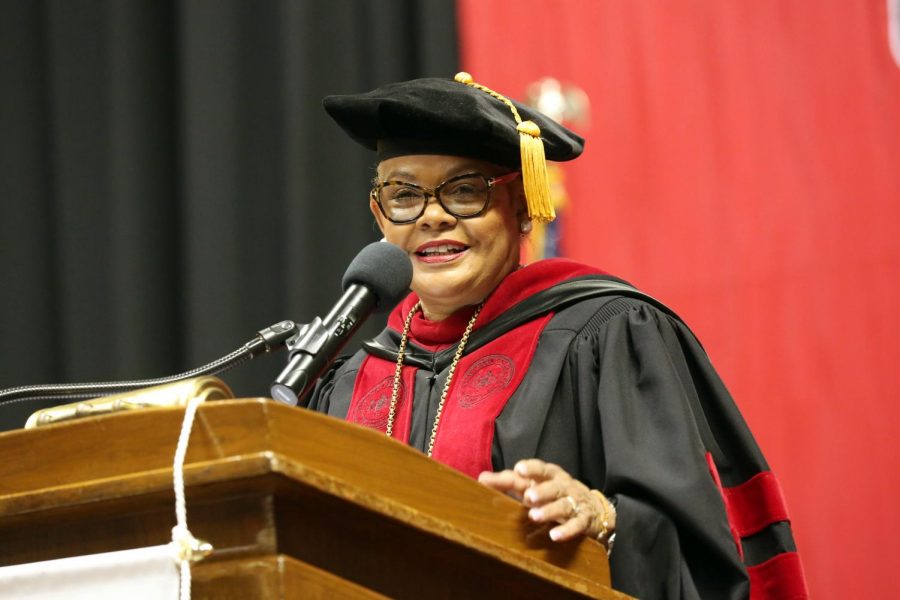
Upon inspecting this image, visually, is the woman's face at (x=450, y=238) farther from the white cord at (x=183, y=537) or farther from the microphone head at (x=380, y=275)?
the white cord at (x=183, y=537)

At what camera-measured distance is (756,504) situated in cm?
195

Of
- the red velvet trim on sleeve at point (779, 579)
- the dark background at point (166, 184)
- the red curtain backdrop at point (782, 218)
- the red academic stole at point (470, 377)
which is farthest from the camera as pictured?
the dark background at point (166, 184)

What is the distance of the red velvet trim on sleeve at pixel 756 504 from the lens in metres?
1.93

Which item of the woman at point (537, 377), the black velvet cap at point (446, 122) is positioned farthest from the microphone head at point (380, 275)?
the black velvet cap at point (446, 122)

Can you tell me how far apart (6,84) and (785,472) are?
257cm

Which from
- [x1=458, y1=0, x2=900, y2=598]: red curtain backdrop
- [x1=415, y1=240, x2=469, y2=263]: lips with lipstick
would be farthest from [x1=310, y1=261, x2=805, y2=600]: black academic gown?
[x1=458, y1=0, x2=900, y2=598]: red curtain backdrop

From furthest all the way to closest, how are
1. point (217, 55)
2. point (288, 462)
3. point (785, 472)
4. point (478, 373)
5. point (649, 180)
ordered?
point (217, 55), point (649, 180), point (785, 472), point (478, 373), point (288, 462)

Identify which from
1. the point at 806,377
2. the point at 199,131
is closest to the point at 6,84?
the point at 199,131

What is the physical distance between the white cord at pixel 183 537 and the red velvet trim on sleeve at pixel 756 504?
1.13 m

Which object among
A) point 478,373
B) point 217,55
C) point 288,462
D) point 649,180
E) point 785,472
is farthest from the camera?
point 217,55

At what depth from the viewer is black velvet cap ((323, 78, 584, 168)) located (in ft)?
7.06

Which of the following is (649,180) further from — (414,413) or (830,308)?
(414,413)

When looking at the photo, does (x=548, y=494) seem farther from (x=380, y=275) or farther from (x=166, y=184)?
(x=166, y=184)

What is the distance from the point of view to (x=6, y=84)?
3.58 m
